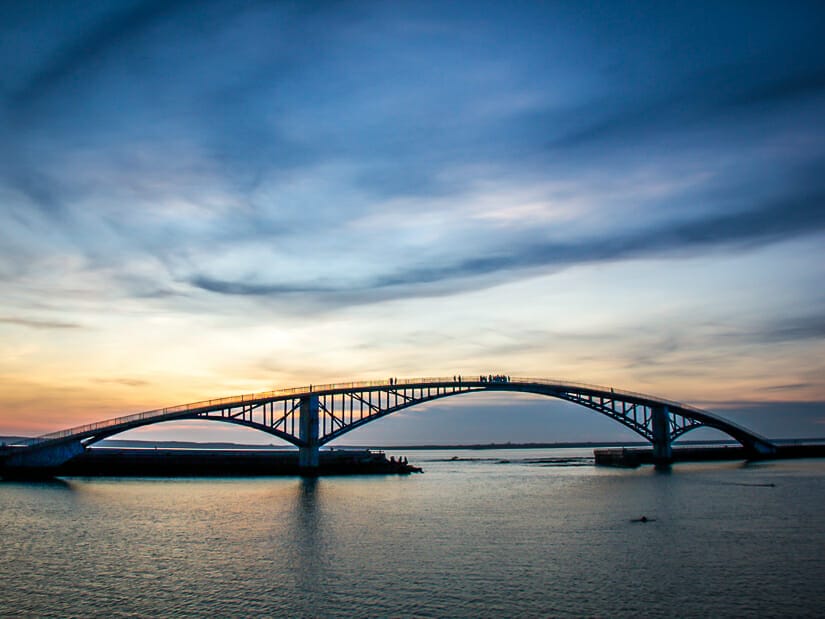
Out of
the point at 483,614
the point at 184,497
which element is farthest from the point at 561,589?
the point at 184,497

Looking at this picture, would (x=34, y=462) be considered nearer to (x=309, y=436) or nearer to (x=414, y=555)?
(x=309, y=436)

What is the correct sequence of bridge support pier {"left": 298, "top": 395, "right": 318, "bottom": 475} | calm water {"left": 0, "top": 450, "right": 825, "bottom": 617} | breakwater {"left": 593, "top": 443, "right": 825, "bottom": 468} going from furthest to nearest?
breakwater {"left": 593, "top": 443, "right": 825, "bottom": 468}, bridge support pier {"left": 298, "top": 395, "right": 318, "bottom": 475}, calm water {"left": 0, "top": 450, "right": 825, "bottom": 617}

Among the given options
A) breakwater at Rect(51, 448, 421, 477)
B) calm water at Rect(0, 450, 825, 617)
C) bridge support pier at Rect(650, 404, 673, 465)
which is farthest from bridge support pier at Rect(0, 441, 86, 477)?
bridge support pier at Rect(650, 404, 673, 465)

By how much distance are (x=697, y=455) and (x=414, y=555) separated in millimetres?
127810

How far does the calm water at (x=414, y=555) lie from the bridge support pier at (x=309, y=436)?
3065 cm

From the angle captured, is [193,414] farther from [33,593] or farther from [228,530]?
[33,593]

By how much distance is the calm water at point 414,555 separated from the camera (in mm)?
30328

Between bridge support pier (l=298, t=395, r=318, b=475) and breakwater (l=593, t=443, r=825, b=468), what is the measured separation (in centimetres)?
6485

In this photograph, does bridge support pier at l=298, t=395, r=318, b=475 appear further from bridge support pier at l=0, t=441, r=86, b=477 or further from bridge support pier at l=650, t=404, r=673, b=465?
bridge support pier at l=650, t=404, r=673, b=465

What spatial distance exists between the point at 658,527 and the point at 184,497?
50.3m

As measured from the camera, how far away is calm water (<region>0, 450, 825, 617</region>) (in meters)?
30.3

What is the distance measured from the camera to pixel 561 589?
32.4 meters

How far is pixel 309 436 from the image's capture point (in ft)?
346

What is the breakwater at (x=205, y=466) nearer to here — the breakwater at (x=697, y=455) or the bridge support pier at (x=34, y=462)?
the bridge support pier at (x=34, y=462)
